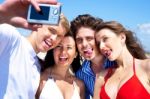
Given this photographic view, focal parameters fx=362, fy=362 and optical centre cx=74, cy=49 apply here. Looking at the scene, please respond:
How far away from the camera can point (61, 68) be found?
15.7 feet

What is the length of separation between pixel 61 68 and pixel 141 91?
110cm

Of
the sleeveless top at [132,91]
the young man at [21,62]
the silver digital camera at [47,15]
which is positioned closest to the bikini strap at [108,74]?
the sleeveless top at [132,91]

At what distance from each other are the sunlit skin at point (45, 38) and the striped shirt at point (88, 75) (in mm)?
768

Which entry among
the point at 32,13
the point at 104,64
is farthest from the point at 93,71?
the point at 32,13

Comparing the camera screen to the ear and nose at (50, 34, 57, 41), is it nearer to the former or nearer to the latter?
nose at (50, 34, 57, 41)

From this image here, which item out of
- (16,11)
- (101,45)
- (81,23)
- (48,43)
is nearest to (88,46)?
(101,45)

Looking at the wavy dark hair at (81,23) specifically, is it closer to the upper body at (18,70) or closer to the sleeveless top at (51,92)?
the sleeveless top at (51,92)

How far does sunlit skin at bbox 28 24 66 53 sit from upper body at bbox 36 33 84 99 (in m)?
0.30

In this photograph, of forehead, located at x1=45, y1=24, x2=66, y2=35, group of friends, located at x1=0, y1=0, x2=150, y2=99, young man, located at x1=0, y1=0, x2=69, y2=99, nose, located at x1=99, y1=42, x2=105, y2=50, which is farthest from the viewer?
nose, located at x1=99, y1=42, x2=105, y2=50

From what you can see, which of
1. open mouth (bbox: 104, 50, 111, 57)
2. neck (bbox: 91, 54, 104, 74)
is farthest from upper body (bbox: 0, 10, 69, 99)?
neck (bbox: 91, 54, 104, 74)

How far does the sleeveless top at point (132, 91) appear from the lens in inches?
169

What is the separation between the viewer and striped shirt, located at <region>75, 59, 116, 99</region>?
4.82 m

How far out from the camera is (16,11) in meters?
2.64

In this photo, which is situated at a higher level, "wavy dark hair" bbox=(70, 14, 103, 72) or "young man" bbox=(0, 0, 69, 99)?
"wavy dark hair" bbox=(70, 14, 103, 72)
